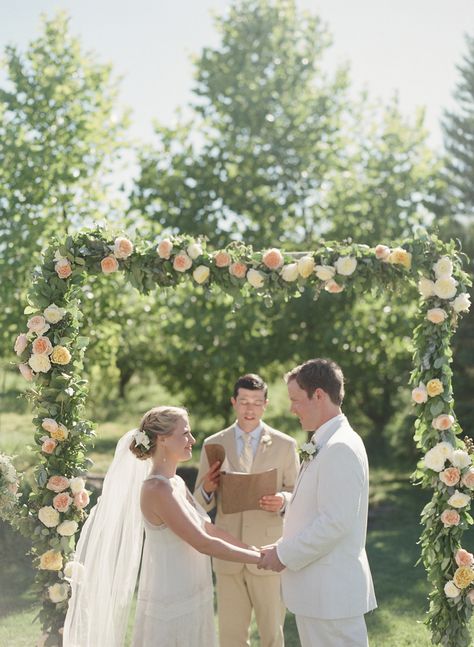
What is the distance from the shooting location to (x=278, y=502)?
5.64m

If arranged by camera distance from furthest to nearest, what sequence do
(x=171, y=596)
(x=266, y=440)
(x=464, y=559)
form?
(x=266, y=440) < (x=464, y=559) < (x=171, y=596)

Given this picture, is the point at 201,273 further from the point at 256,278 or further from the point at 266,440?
the point at 266,440

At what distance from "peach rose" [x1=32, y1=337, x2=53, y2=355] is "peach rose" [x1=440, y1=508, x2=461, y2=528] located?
297cm

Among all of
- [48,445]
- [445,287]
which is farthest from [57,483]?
[445,287]

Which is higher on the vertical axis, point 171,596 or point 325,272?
point 325,272

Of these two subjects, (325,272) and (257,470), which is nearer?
(325,272)

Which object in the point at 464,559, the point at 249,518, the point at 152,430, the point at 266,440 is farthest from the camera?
the point at 266,440

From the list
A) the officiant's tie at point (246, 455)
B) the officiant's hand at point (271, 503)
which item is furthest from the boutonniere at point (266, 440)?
the officiant's hand at point (271, 503)

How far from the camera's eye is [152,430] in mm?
4875

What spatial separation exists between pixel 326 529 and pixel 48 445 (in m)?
2.30

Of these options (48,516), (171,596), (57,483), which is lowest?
(171,596)

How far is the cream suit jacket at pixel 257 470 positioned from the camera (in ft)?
19.4

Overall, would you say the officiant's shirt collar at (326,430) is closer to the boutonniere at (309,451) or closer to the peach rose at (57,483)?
the boutonniere at (309,451)

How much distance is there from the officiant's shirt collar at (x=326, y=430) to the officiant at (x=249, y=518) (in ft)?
3.77
